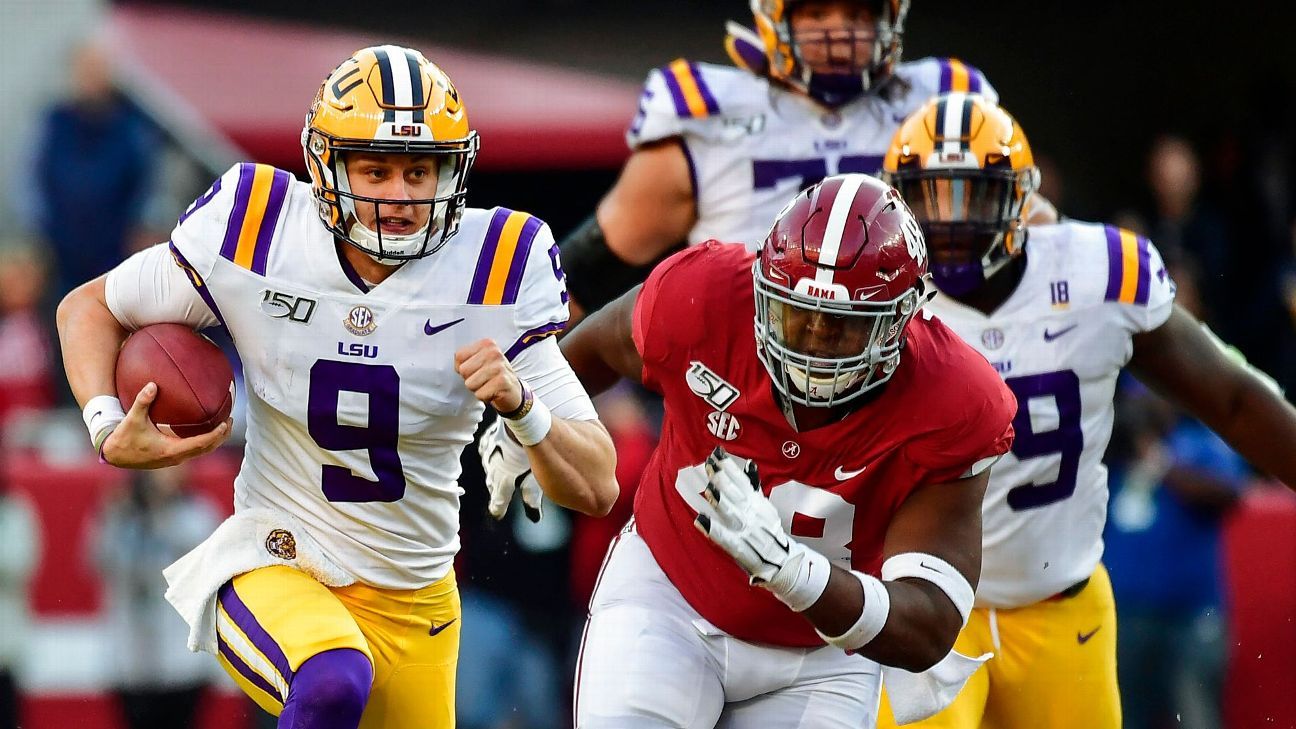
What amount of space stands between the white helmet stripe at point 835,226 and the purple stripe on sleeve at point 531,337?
0.72m

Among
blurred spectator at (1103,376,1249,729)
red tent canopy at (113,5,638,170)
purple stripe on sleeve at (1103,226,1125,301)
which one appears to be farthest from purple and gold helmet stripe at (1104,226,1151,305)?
red tent canopy at (113,5,638,170)

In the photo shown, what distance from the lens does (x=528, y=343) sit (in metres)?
3.86

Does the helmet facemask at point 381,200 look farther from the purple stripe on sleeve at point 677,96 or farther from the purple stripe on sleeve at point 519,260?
the purple stripe on sleeve at point 677,96

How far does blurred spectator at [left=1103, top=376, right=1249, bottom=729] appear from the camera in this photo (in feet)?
22.2

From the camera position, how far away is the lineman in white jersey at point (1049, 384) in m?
4.45

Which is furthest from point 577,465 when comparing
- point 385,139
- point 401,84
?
point 401,84

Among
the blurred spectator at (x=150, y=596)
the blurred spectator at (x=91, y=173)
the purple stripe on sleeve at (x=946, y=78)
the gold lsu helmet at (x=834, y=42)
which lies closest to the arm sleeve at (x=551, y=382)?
the gold lsu helmet at (x=834, y=42)

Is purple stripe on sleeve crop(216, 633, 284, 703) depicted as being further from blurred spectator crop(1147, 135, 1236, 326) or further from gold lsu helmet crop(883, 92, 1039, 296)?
blurred spectator crop(1147, 135, 1236, 326)

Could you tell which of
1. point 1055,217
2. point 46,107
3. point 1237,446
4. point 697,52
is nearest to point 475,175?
point 697,52

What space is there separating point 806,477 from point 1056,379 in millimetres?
1107

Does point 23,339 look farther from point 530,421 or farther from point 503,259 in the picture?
point 530,421

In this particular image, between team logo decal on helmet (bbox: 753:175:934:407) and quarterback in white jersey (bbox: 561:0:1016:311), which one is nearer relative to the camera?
team logo decal on helmet (bbox: 753:175:934:407)

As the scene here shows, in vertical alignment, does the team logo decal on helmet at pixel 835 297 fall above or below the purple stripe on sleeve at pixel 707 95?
above

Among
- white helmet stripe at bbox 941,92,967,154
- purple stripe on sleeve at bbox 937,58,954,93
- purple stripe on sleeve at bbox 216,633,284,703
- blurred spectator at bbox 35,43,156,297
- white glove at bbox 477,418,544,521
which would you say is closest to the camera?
purple stripe on sleeve at bbox 216,633,284,703
